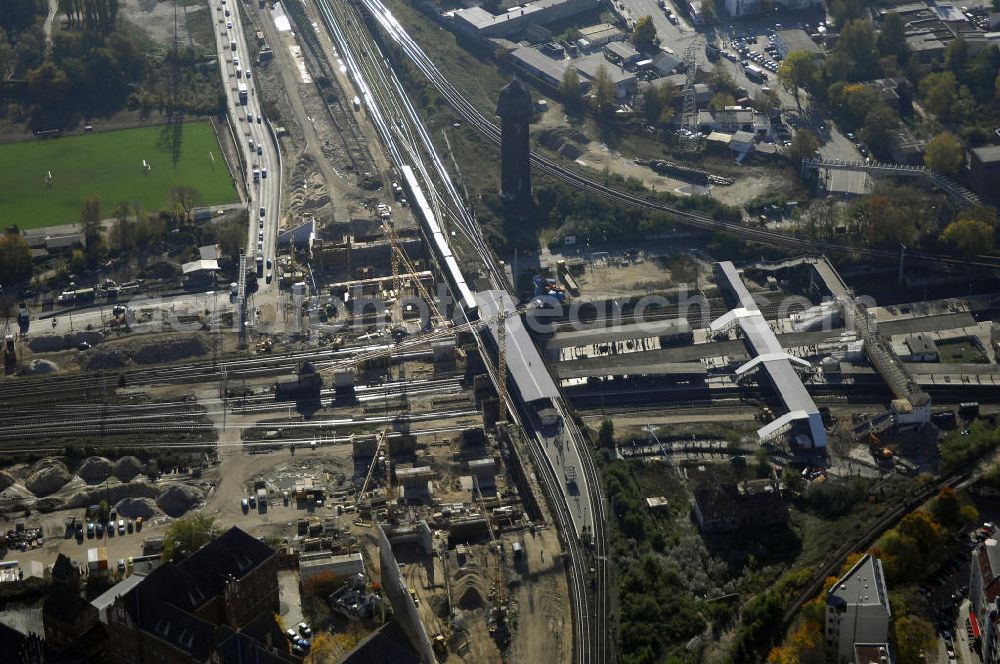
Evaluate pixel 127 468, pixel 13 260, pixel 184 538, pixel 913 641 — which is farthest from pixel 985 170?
pixel 13 260

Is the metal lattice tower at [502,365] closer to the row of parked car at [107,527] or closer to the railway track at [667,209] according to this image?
the railway track at [667,209]

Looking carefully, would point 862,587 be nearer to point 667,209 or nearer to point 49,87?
point 667,209

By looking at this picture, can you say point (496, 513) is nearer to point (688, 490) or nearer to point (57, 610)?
point (688, 490)

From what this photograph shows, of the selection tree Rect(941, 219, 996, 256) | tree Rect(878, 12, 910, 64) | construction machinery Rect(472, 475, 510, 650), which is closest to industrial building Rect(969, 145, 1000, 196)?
tree Rect(941, 219, 996, 256)

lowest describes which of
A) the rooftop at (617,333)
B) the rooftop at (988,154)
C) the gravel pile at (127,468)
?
the gravel pile at (127,468)

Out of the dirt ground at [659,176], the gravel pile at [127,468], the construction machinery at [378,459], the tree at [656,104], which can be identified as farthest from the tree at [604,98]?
the gravel pile at [127,468]

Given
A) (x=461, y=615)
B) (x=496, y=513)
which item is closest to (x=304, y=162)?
(x=496, y=513)
